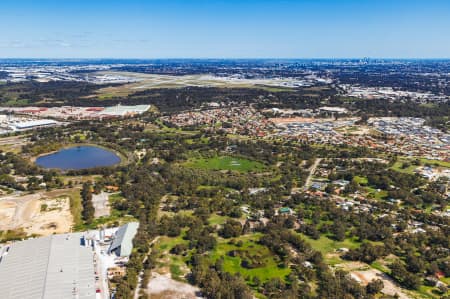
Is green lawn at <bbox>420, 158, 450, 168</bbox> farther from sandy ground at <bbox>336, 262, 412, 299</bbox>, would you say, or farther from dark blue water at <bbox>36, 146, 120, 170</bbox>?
dark blue water at <bbox>36, 146, 120, 170</bbox>

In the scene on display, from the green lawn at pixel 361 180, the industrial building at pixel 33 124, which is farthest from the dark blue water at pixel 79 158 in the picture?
the green lawn at pixel 361 180

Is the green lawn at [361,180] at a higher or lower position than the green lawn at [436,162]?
lower

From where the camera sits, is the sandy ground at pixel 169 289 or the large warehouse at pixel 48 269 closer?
the large warehouse at pixel 48 269

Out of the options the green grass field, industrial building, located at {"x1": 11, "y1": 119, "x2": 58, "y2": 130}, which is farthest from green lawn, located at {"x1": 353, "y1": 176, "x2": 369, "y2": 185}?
industrial building, located at {"x1": 11, "y1": 119, "x2": 58, "y2": 130}

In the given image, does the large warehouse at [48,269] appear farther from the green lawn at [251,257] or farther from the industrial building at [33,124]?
the industrial building at [33,124]

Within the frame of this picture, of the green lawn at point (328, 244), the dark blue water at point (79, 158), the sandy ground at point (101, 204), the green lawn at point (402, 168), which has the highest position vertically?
the green lawn at point (402, 168)

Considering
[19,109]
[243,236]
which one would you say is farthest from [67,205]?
[19,109]
